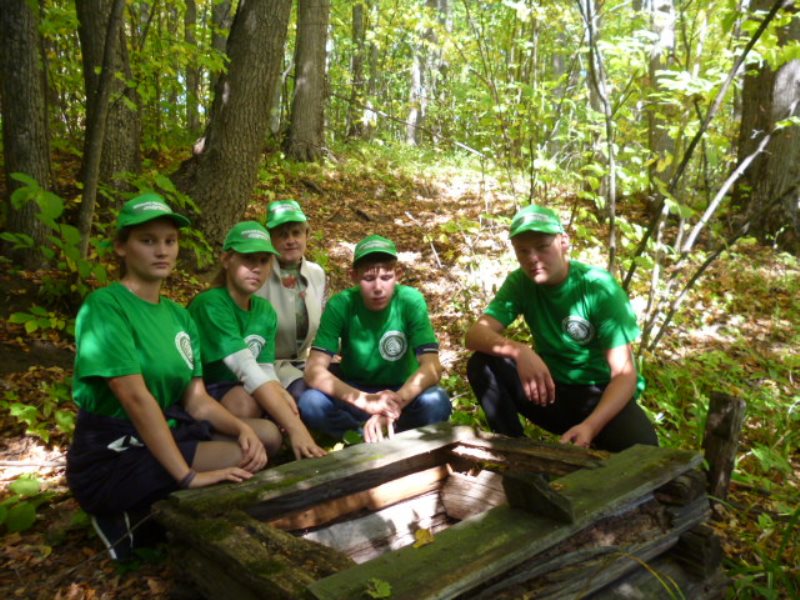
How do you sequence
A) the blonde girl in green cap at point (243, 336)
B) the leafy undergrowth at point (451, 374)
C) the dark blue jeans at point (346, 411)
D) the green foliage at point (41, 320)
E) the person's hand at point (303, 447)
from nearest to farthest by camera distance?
the leafy undergrowth at point (451, 374) < the person's hand at point (303, 447) < the blonde girl in green cap at point (243, 336) < the dark blue jeans at point (346, 411) < the green foliage at point (41, 320)

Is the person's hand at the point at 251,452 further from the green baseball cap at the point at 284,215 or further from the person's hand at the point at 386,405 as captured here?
the green baseball cap at the point at 284,215

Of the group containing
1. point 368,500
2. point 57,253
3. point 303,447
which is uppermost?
point 57,253

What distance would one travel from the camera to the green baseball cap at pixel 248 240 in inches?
127

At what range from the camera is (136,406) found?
246 cm

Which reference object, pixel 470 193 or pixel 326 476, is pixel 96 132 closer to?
pixel 326 476

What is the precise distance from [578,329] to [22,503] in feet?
10.3

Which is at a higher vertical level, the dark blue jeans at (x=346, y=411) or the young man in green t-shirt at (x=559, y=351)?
the young man in green t-shirt at (x=559, y=351)

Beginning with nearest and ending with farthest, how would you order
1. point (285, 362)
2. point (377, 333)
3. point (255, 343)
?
point (255, 343) < point (377, 333) < point (285, 362)

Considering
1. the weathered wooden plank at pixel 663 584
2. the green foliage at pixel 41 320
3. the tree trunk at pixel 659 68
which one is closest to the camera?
the weathered wooden plank at pixel 663 584

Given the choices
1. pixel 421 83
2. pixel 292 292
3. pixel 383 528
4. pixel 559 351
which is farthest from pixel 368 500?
pixel 421 83

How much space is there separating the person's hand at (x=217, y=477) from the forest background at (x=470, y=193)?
0.51 meters

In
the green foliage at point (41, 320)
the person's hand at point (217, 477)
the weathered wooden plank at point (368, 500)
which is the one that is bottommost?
the weathered wooden plank at point (368, 500)

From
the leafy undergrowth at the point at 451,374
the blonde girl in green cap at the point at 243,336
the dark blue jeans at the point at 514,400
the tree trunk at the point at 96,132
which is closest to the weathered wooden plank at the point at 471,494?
the dark blue jeans at the point at 514,400

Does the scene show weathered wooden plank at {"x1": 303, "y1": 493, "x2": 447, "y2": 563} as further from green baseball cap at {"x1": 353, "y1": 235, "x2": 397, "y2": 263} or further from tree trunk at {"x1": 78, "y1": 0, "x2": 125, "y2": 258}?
tree trunk at {"x1": 78, "y1": 0, "x2": 125, "y2": 258}
